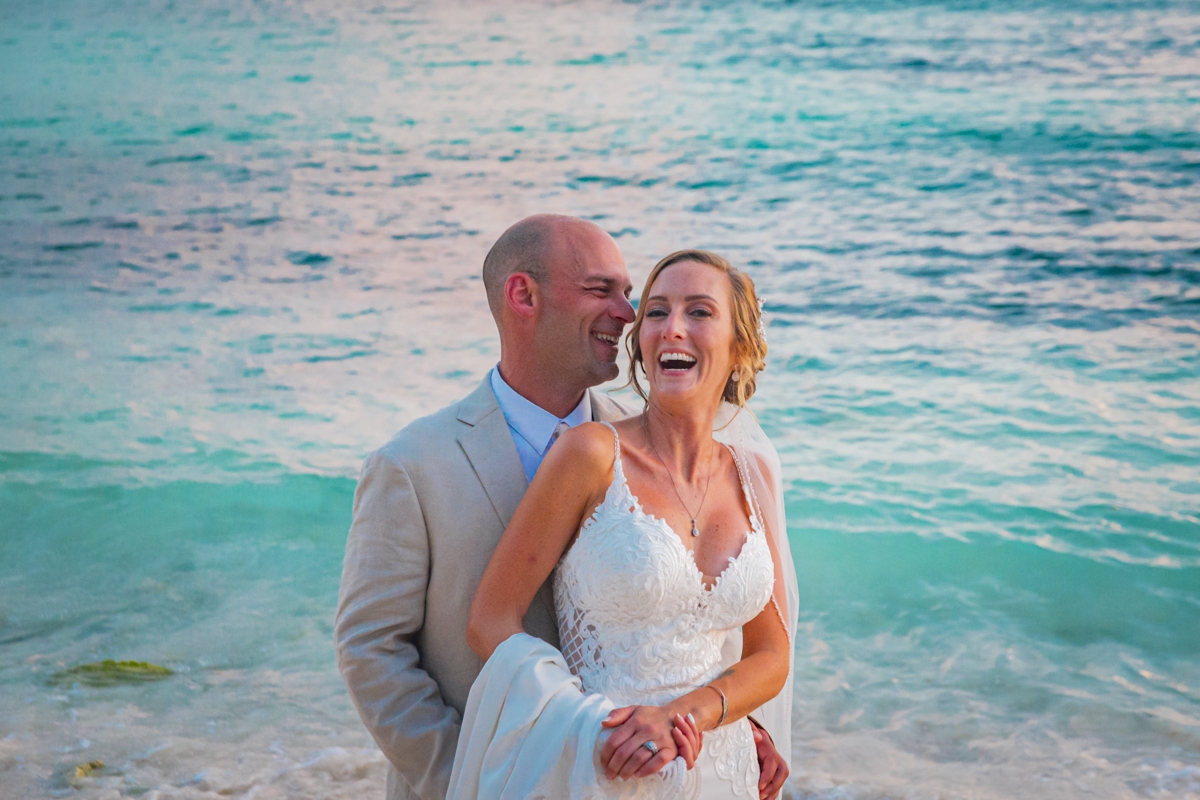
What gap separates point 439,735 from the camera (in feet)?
8.00

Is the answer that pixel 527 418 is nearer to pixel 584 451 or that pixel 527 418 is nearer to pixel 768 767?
pixel 584 451

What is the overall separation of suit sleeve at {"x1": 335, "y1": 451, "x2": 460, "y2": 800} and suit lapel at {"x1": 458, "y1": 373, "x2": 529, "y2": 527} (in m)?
0.18

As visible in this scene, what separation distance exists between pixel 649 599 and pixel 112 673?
471 centimetres

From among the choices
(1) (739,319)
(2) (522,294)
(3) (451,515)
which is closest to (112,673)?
(3) (451,515)

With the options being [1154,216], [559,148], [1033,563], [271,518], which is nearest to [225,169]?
[559,148]

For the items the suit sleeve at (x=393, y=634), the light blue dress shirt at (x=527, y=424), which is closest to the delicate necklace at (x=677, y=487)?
the light blue dress shirt at (x=527, y=424)

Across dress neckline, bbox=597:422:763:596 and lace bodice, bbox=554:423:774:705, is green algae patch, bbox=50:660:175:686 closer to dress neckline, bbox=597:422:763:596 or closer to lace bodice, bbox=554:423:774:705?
lace bodice, bbox=554:423:774:705

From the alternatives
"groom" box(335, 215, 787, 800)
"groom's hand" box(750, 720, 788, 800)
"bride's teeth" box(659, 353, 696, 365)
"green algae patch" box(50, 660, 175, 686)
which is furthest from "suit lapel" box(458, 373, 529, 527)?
"green algae patch" box(50, 660, 175, 686)

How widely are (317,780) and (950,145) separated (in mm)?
20246

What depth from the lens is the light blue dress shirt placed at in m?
2.70

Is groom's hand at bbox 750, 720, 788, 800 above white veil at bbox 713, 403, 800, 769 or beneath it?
beneath

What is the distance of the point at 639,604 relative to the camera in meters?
2.30

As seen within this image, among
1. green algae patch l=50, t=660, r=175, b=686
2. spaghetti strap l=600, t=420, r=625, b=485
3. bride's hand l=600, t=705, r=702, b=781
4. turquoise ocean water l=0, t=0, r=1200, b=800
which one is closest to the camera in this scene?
bride's hand l=600, t=705, r=702, b=781

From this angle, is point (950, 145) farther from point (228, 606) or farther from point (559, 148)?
point (228, 606)
